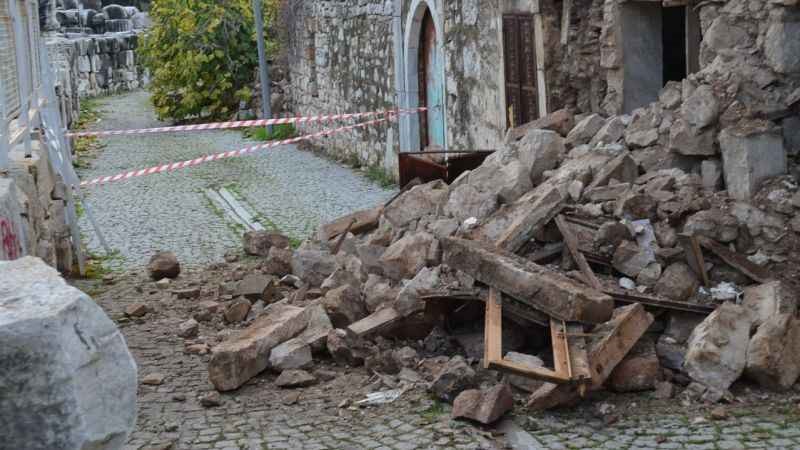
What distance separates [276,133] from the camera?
68.3 ft

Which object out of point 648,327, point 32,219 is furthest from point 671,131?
point 32,219

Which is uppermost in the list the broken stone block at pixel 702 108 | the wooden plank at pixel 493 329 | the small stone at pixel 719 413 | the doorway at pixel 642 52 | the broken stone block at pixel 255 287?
the doorway at pixel 642 52

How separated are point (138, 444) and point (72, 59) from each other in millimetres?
22813

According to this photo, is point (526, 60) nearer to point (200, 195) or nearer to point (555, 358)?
point (555, 358)

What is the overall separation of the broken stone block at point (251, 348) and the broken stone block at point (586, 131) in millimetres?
2556

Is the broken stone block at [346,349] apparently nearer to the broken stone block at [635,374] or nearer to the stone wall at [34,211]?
the broken stone block at [635,374]

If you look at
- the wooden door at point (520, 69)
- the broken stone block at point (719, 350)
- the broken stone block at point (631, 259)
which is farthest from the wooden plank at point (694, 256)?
the wooden door at point (520, 69)

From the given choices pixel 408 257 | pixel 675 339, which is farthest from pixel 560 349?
pixel 408 257

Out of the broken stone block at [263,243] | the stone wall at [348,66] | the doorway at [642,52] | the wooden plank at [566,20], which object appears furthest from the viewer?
the stone wall at [348,66]

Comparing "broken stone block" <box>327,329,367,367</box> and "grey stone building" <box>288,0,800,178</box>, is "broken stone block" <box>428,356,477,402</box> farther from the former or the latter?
"grey stone building" <box>288,0,800,178</box>

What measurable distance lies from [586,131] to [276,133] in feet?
43.3

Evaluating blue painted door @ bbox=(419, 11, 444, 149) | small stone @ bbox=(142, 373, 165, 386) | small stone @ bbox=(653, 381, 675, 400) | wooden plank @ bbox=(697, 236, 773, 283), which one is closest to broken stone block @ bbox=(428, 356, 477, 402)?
small stone @ bbox=(653, 381, 675, 400)

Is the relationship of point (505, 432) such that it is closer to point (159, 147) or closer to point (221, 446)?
point (221, 446)

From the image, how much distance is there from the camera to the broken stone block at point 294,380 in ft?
20.5
